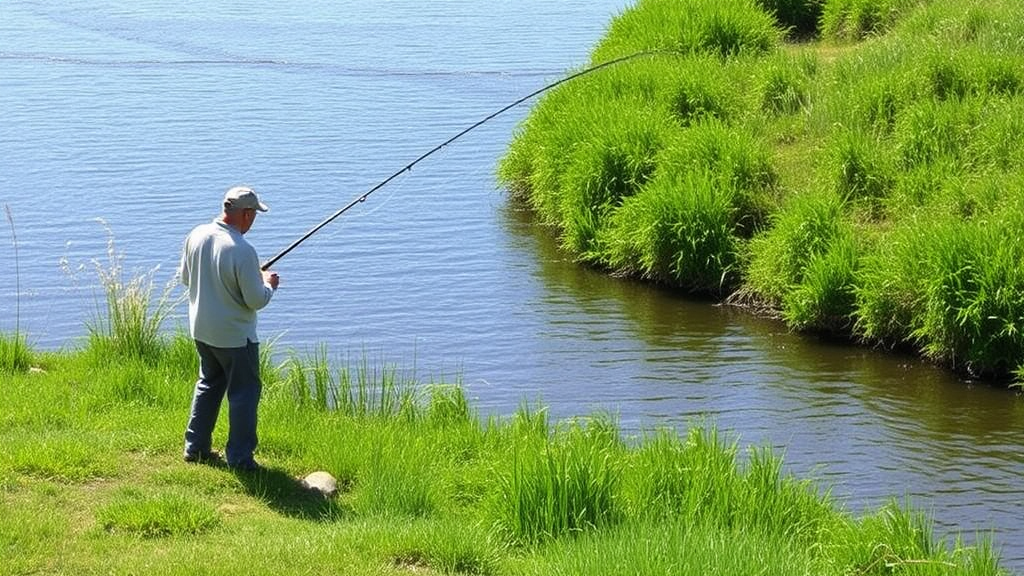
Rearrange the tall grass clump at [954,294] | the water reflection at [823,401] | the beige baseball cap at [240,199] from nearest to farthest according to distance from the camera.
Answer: the beige baseball cap at [240,199] < the water reflection at [823,401] < the tall grass clump at [954,294]

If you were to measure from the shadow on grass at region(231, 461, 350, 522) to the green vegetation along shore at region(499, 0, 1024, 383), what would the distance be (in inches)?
273

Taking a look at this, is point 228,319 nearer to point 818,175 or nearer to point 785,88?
point 818,175

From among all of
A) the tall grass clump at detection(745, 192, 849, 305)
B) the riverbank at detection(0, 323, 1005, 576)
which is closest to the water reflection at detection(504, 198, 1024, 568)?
the tall grass clump at detection(745, 192, 849, 305)

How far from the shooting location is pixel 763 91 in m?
19.6

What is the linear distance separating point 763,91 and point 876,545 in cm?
1202

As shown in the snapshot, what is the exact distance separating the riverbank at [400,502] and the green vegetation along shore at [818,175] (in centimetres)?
407

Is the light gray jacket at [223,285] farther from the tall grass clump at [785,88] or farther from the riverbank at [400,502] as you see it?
the tall grass clump at [785,88]

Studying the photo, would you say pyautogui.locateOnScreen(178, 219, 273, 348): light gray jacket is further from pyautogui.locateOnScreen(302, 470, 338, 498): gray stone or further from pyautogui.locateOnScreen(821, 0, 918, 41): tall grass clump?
pyautogui.locateOnScreen(821, 0, 918, 41): tall grass clump

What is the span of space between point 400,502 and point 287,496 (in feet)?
2.18

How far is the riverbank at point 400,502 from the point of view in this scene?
24.3 ft

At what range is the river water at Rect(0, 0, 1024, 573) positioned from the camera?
1258 cm

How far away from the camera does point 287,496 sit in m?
8.72

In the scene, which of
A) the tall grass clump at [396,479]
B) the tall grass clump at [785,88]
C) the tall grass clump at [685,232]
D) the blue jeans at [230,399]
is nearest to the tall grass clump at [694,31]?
the tall grass clump at [785,88]

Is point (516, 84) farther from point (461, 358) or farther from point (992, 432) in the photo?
point (992, 432)
